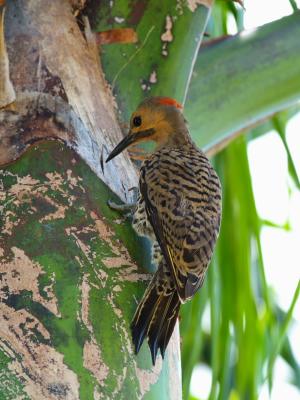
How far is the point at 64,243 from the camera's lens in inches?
75.8

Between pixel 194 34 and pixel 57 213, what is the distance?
868mm

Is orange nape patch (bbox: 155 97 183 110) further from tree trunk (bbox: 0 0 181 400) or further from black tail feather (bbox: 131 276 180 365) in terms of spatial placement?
black tail feather (bbox: 131 276 180 365)

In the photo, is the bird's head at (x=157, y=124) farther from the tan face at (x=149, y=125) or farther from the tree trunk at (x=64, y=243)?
the tree trunk at (x=64, y=243)

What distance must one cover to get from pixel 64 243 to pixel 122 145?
535mm

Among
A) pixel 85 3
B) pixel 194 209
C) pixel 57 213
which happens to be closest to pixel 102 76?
pixel 85 3

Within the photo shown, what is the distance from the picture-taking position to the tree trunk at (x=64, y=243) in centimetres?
176

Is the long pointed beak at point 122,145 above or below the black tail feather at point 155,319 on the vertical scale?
above

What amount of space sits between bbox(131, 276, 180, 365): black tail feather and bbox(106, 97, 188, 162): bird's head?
14.8 inches

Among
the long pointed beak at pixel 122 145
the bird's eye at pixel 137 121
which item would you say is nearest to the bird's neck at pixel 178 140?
the bird's eye at pixel 137 121

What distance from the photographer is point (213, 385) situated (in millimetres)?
2195

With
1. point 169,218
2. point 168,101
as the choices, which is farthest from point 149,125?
point 169,218

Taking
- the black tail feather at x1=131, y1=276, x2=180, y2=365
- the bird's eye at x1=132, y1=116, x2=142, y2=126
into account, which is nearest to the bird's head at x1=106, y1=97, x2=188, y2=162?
the bird's eye at x1=132, y1=116, x2=142, y2=126

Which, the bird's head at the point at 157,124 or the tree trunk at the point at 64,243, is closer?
the tree trunk at the point at 64,243

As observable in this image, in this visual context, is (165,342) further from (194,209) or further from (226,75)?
(226,75)
